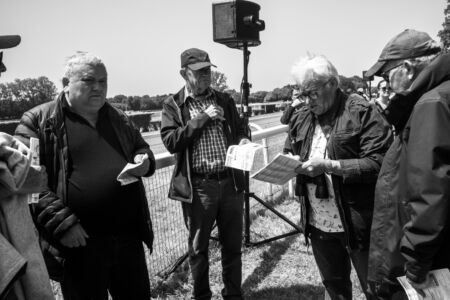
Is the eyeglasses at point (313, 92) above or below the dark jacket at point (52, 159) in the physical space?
above

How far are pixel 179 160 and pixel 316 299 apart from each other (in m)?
1.82

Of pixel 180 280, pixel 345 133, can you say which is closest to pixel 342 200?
pixel 345 133

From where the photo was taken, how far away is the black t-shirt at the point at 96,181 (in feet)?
7.55

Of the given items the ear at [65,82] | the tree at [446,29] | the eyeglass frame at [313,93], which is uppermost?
the tree at [446,29]

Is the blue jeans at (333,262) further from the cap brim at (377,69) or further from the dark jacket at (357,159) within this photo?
the cap brim at (377,69)

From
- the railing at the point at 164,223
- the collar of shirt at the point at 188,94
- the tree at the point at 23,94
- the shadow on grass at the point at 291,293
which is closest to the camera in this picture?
the collar of shirt at the point at 188,94

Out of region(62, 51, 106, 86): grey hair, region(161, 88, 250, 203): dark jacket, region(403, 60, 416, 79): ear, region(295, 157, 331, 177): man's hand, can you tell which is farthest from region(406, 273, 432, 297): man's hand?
region(62, 51, 106, 86): grey hair

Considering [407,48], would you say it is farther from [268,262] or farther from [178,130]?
[268,262]

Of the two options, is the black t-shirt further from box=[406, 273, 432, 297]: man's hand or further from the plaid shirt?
box=[406, 273, 432, 297]: man's hand

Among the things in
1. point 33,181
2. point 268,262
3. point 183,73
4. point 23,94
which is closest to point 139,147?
→ point 183,73

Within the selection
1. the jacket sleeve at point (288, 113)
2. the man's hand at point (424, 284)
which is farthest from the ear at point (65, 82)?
the jacket sleeve at point (288, 113)

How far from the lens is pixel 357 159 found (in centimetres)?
237

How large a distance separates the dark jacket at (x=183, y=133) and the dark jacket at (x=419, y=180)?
5.21 feet

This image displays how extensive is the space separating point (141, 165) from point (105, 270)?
0.71 meters
